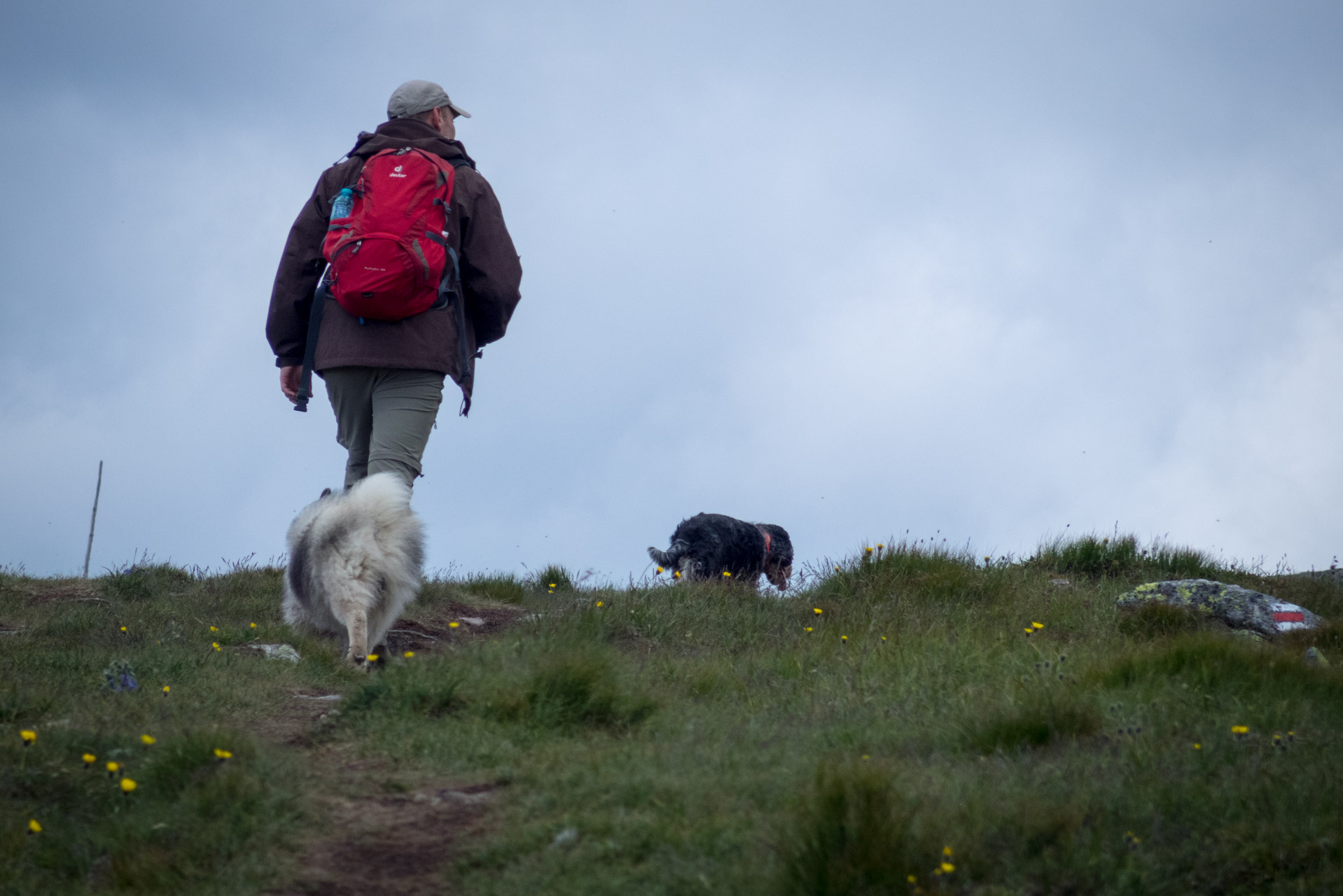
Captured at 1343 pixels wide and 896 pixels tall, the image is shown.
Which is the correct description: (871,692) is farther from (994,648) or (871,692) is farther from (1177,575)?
(1177,575)

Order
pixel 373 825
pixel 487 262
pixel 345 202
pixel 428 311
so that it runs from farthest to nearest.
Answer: pixel 487 262 → pixel 428 311 → pixel 345 202 → pixel 373 825

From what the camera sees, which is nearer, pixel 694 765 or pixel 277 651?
pixel 694 765

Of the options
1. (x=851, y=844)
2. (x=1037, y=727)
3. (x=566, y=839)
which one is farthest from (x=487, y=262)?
(x=851, y=844)

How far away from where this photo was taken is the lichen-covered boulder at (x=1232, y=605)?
5789mm

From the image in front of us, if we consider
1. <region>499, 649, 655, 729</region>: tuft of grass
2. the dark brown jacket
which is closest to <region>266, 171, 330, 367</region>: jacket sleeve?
the dark brown jacket

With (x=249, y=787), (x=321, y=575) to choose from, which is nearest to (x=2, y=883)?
(x=249, y=787)

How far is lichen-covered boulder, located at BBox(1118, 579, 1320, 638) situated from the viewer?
19.0ft

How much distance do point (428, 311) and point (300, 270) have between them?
0.79 meters

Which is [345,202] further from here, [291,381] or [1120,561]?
[1120,561]

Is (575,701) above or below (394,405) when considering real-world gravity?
below

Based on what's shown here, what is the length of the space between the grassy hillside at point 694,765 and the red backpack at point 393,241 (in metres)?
1.75

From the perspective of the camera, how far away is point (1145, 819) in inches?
109

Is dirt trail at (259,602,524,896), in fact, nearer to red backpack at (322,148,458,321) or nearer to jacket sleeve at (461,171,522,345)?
red backpack at (322,148,458,321)

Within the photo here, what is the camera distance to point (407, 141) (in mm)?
5418
